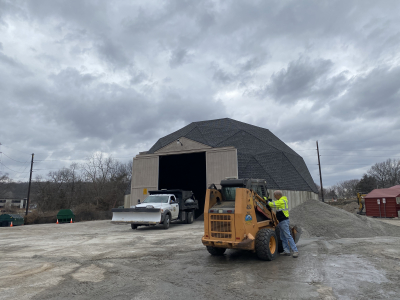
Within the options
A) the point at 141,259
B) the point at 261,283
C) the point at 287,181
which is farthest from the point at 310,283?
the point at 287,181

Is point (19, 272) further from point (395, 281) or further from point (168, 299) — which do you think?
point (395, 281)

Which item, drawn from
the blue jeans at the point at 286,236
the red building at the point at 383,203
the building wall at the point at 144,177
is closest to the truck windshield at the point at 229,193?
the blue jeans at the point at 286,236

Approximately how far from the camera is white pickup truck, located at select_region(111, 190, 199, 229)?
1484 cm

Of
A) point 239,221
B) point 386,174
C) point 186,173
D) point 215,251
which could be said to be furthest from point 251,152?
point 386,174

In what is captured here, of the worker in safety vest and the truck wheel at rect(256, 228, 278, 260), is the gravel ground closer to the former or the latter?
the truck wheel at rect(256, 228, 278, 260)

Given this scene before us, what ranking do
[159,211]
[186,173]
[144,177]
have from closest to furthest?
[159,211] < [144,177] < [186,173]

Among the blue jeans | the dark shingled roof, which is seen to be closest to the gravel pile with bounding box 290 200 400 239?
the blue jeans

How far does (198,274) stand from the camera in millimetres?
5934

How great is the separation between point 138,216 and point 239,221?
9.30 meters

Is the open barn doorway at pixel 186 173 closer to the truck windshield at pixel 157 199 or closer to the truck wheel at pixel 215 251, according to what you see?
the truck windshield at pixel 157 199

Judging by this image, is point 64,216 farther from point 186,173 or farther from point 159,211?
point 159,211

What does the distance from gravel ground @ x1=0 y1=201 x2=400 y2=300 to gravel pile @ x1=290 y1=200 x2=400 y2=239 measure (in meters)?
2.88

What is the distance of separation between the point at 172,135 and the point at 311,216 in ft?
67.5

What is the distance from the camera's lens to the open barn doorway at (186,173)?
88.4 feet
